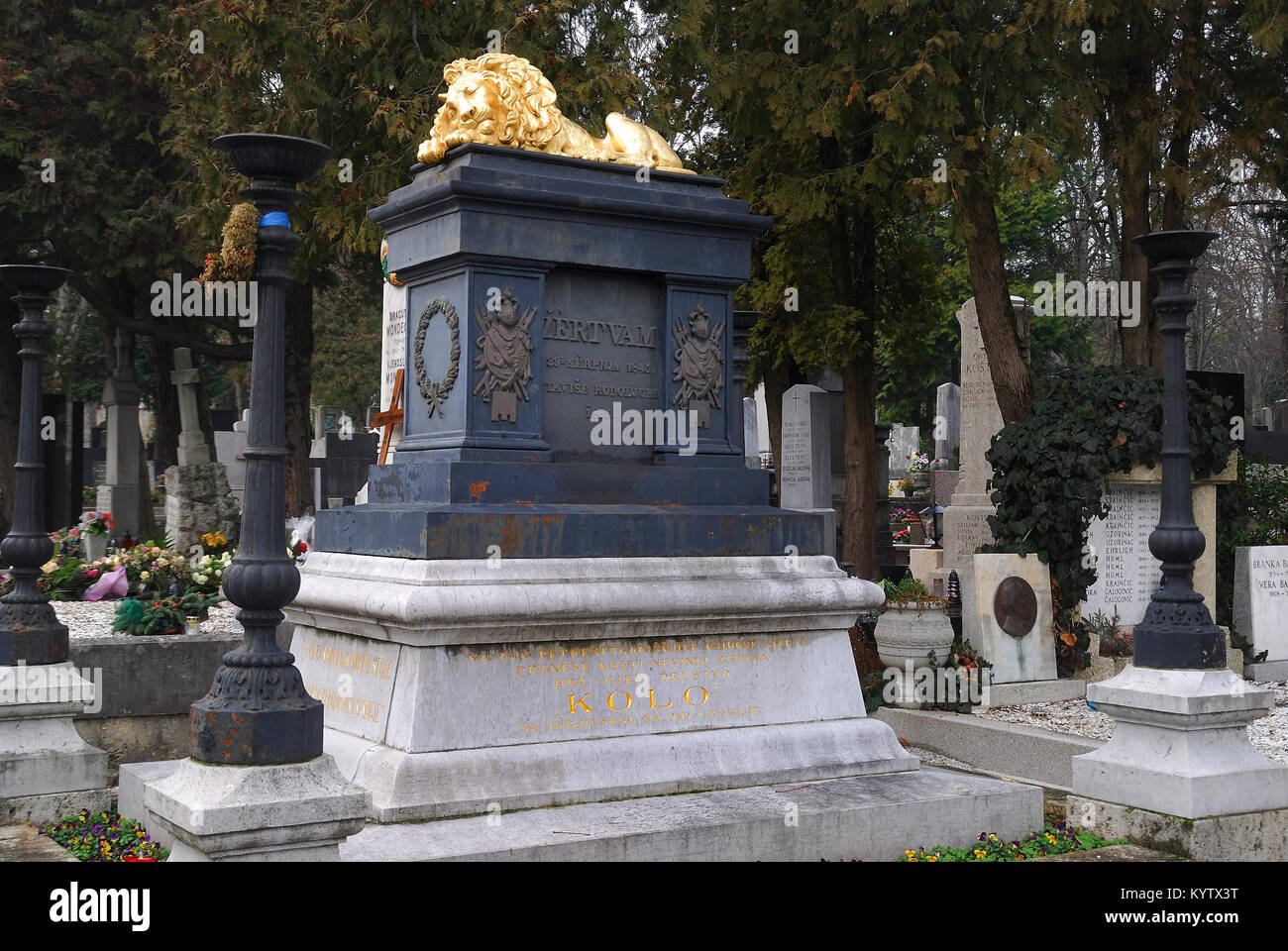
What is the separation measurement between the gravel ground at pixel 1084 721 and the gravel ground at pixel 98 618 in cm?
591

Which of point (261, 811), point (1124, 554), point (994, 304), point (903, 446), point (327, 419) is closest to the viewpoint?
point (261, 811)

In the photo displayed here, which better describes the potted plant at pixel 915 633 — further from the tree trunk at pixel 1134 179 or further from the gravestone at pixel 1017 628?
the tree trunk at pixel 1134 179

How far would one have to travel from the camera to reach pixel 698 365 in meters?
7.53

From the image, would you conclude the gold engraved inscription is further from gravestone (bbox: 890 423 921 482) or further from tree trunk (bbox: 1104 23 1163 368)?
gravestone (bbox: 890 423 921 482)

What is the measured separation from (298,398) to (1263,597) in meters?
14.2

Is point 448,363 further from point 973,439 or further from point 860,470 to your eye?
Answer: point 973,439

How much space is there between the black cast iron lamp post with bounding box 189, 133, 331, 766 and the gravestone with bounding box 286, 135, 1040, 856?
1.35 metres

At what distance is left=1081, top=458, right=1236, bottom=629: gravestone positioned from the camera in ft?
40.4

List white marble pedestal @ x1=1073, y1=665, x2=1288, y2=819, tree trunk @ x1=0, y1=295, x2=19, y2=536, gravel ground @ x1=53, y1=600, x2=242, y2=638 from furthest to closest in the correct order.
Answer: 1. tree trunk @ x1=0, y1=295, x2=19, y2=536
2. gravel ground @ x1=53, y1=600, x2=242, y2=638
3. white marble pedestal @ x1=1073, y1=665, x2=1288, y2=819

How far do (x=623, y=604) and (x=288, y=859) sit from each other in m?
2.33

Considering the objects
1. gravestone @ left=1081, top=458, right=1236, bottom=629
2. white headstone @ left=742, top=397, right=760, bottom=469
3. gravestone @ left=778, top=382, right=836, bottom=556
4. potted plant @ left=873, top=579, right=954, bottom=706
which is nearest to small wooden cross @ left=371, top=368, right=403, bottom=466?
potted plant @ left=873, top=579, right=954, bottom=706

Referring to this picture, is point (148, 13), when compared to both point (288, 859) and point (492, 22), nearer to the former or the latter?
point (492, 22)

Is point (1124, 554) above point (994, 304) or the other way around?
the other way around

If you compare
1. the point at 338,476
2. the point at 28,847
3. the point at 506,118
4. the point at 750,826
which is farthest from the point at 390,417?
the point at 338,476
